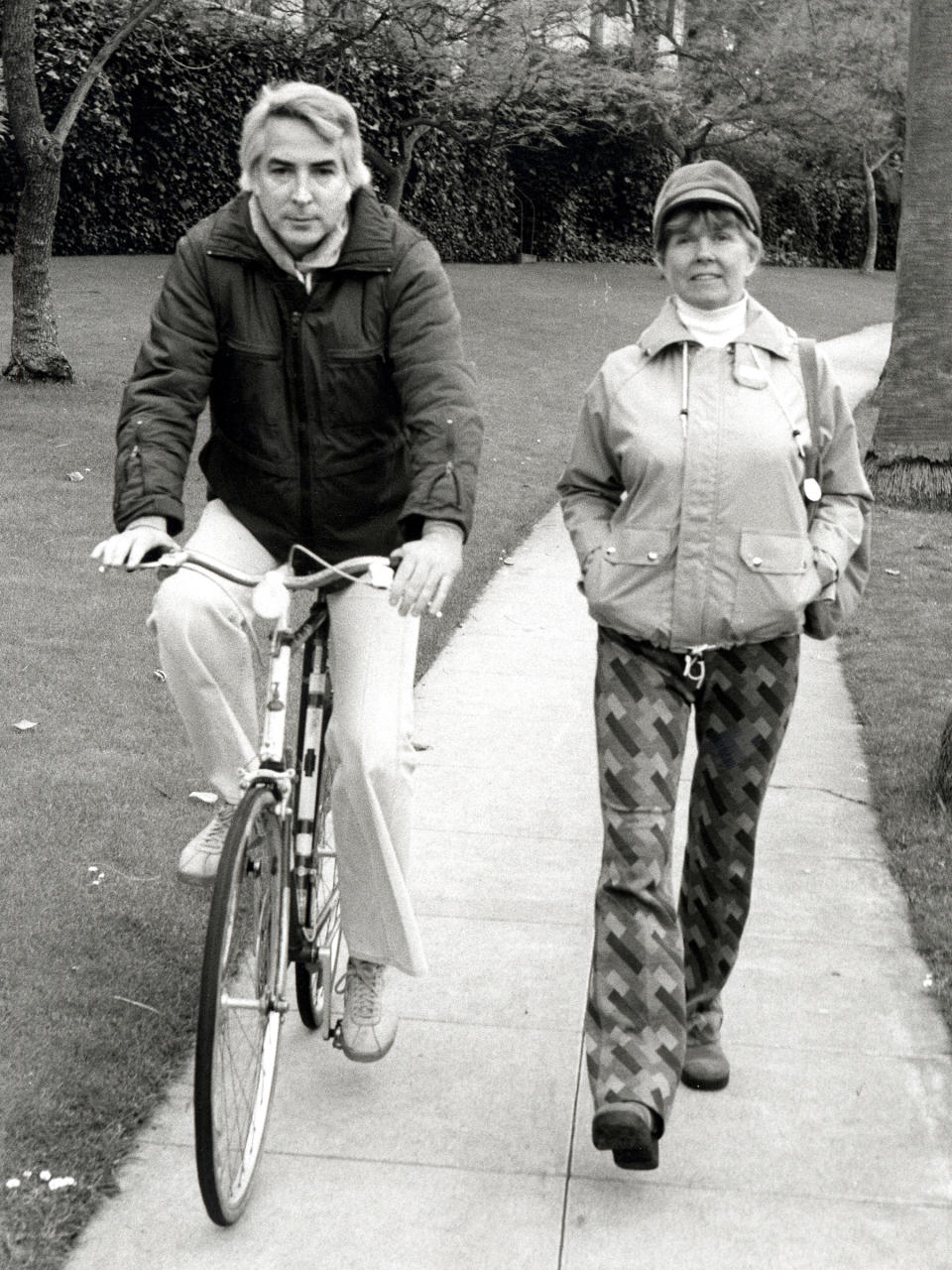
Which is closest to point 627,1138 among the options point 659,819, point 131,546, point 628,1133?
point 628,1133

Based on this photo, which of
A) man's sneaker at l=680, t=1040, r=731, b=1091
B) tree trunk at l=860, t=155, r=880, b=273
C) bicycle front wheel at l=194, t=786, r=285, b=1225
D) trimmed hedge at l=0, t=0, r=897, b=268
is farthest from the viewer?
tree trunk at l=860, t=155, r=880, b=273

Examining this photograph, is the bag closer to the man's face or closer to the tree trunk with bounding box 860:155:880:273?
the man's face

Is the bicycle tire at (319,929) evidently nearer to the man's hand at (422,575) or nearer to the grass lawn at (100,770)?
the grass lawn at (100,770)

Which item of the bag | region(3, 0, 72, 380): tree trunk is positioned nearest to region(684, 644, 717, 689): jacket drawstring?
the bag

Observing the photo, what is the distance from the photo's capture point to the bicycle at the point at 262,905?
301cm

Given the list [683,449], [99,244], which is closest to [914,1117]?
[683,449]

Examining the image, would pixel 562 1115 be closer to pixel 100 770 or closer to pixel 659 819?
pixel 659 819

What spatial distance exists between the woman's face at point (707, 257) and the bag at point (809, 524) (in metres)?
0.22

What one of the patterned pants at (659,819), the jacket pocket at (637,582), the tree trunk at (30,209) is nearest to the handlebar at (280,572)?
the jacket pocket at (637,582)

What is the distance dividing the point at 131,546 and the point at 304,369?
0.58 metres

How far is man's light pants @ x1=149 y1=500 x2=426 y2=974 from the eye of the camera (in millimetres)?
3496

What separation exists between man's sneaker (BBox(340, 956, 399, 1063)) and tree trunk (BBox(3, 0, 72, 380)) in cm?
1116

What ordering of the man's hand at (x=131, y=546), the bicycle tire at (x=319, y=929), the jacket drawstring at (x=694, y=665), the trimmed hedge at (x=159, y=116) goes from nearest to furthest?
the man's hand at (x=131, y=546), the jacket drawstring at (x=694, y=665), the bicycle tire at (x=319, y=929), the trimmed hedge at (x=159, y=116)

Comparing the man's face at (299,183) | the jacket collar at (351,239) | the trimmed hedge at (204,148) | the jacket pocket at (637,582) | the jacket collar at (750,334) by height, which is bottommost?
the trimmed hedge at (204,148)
